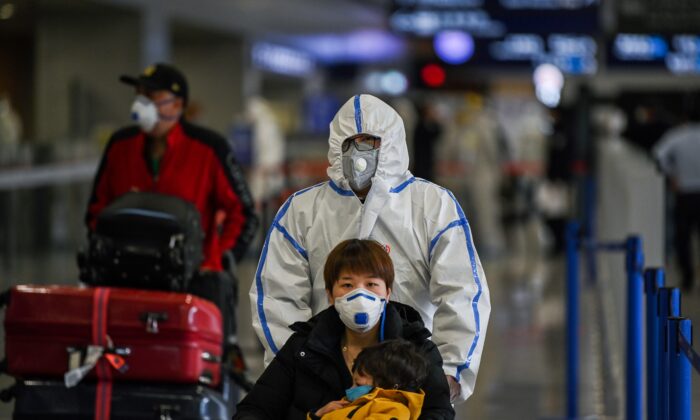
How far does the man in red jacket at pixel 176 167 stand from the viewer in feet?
19.9

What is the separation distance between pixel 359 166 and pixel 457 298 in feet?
1.61

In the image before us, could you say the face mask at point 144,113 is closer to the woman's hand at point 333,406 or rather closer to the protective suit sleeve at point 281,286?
the protective suit sleeve at point 281,286

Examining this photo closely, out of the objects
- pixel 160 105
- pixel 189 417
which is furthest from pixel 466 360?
pixel 160 105

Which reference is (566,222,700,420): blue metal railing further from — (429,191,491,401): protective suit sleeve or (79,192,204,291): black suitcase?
(79,192,204,291): black suitcase

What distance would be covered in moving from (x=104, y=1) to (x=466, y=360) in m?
17.1

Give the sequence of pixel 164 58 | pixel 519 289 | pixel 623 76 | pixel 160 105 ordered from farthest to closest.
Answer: pixel 623 76, pixel 164 58, pixel 519 289, pixel 160 105

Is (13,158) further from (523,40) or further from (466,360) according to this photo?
(466,360)

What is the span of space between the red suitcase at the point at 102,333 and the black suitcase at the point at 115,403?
6 cm

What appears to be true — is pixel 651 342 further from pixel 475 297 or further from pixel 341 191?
pixel 341 191

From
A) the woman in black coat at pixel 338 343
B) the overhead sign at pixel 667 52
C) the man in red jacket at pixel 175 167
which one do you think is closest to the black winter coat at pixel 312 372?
the woman in black coat at pixel 338 343

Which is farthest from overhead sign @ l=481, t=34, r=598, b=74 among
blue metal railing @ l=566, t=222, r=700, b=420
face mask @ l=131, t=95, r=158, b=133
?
face mask @ l=131, t=95, r=158, b=133

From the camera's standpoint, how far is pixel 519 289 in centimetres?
1509

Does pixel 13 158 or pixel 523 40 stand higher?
pixel 523 40

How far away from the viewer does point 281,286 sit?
4.27 m
